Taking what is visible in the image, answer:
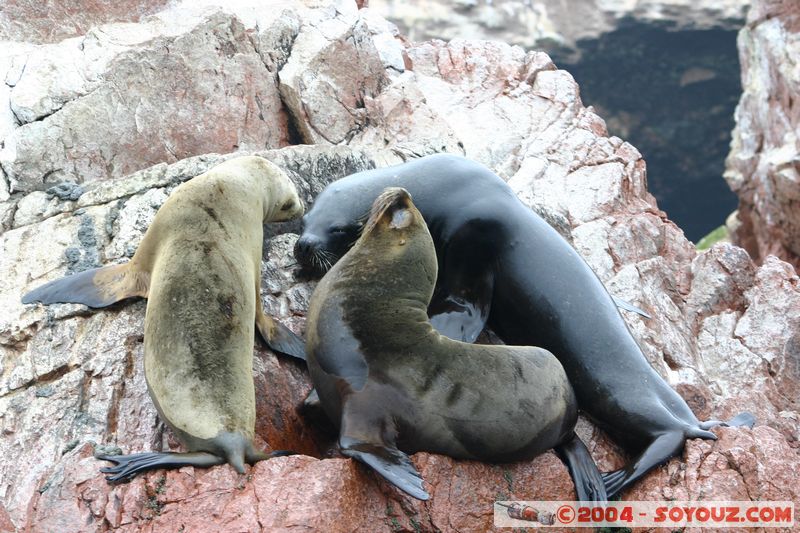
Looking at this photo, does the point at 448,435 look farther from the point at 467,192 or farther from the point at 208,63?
the point at 208,63

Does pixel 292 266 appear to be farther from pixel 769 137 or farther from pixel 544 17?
pixel 544 17

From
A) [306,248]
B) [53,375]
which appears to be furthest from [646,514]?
[53,375]

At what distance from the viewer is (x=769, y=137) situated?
58.5 feet

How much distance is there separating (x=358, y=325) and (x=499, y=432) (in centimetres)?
90

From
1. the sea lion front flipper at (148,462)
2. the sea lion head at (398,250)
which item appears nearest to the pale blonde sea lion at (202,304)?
the sea lion front flipper at (148,462)

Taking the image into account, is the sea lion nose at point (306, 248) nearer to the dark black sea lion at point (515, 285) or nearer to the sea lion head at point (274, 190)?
the dark black sea lion at point (515, 285)

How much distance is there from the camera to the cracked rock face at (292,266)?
493 centimetres

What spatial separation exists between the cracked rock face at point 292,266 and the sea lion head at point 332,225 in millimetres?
181

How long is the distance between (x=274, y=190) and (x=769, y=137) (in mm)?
13356

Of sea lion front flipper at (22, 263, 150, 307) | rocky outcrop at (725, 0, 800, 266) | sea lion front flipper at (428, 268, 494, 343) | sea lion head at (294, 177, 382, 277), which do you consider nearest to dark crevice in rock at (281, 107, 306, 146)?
sea lion head at (294, 177, 382, 277)

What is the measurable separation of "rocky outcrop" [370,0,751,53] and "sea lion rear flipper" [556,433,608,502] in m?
22.8

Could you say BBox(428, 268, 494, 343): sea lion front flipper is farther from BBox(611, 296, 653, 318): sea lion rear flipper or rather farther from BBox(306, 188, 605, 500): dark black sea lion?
BBox(611, 296, 653, 318): sea lion rear flipper

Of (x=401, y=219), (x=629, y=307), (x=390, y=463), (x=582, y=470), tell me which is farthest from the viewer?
(x=629, y=307)

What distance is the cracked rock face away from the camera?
4.93m
